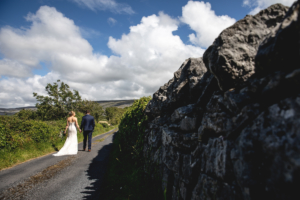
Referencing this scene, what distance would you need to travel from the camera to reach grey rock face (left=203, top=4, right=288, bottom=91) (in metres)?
2.35

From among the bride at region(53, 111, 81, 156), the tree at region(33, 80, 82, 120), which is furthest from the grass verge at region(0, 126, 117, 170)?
the tree at region(33, 80, 82, 120)

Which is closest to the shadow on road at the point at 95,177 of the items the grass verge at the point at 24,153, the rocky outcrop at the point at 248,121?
the rocky outcrop at the point at 248,121

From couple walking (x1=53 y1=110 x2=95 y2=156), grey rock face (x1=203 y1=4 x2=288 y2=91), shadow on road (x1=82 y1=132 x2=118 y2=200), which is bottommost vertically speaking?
shadow on road (x1=82 y1=132 x2=118 y2=200)

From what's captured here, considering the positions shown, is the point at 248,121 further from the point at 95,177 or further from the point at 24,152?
the point at 24,152

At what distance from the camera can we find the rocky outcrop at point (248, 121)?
146 cm

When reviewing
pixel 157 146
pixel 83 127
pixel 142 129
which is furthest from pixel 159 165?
pixel 83 127

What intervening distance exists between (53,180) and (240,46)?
21.5 feet

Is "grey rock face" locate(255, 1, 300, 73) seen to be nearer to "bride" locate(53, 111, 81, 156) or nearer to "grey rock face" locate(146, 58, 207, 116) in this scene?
"grey rock face" locate(146, 58, 207, 116)

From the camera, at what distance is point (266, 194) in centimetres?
152

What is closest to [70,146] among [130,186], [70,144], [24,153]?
[70,144]

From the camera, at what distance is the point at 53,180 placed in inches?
203

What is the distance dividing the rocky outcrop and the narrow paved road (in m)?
3.18

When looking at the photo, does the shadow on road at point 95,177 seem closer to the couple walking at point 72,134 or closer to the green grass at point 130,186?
the green grass at point 130,186

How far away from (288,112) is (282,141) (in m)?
0.29
